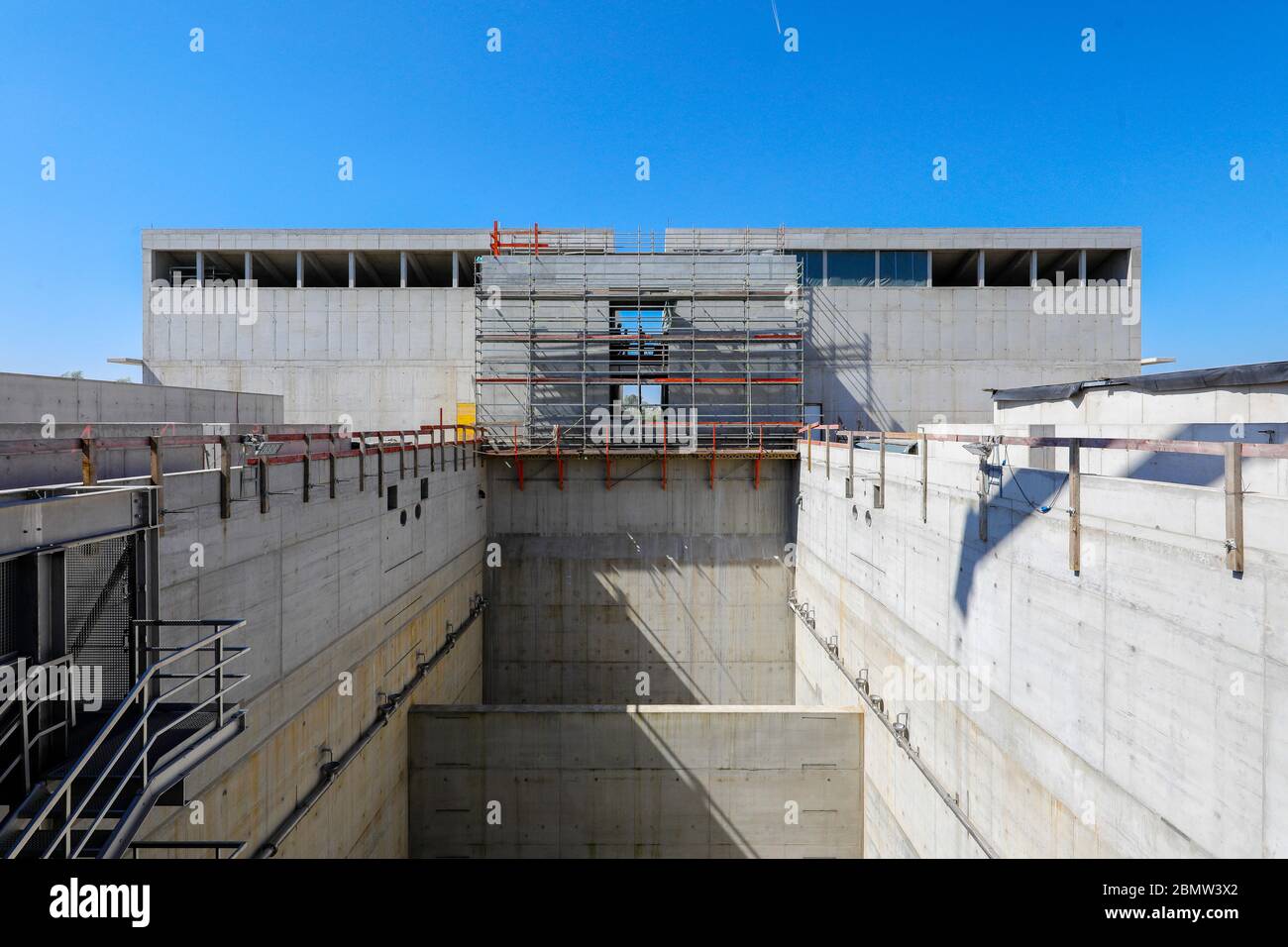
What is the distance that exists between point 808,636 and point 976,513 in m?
9.89

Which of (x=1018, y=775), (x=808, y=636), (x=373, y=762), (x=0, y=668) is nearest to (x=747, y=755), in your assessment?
(x=808, y=636)

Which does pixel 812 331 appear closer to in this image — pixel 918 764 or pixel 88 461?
pixel 918 764

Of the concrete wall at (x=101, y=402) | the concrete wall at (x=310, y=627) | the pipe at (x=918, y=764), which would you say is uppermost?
the concrete wall at (x=101, y=402)

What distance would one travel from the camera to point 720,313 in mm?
20219

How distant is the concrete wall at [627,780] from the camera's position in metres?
13.1

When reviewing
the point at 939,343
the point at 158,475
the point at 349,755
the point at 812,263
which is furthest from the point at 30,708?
the point at 939,343

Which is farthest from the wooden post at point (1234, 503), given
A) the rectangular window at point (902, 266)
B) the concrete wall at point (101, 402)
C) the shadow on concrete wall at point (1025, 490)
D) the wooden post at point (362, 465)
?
the rectangular window at point (902, 266)

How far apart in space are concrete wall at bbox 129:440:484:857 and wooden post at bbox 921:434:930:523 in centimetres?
970

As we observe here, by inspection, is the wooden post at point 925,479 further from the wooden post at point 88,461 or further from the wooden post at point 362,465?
the wooden post at point 88,461

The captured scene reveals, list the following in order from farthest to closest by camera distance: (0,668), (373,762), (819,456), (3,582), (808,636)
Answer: (808,636)
(819,456)
(373,762)
(3,582)
(0,668)

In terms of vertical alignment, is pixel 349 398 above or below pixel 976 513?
above

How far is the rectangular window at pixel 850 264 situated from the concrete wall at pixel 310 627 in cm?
1546

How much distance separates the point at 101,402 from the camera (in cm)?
1274
